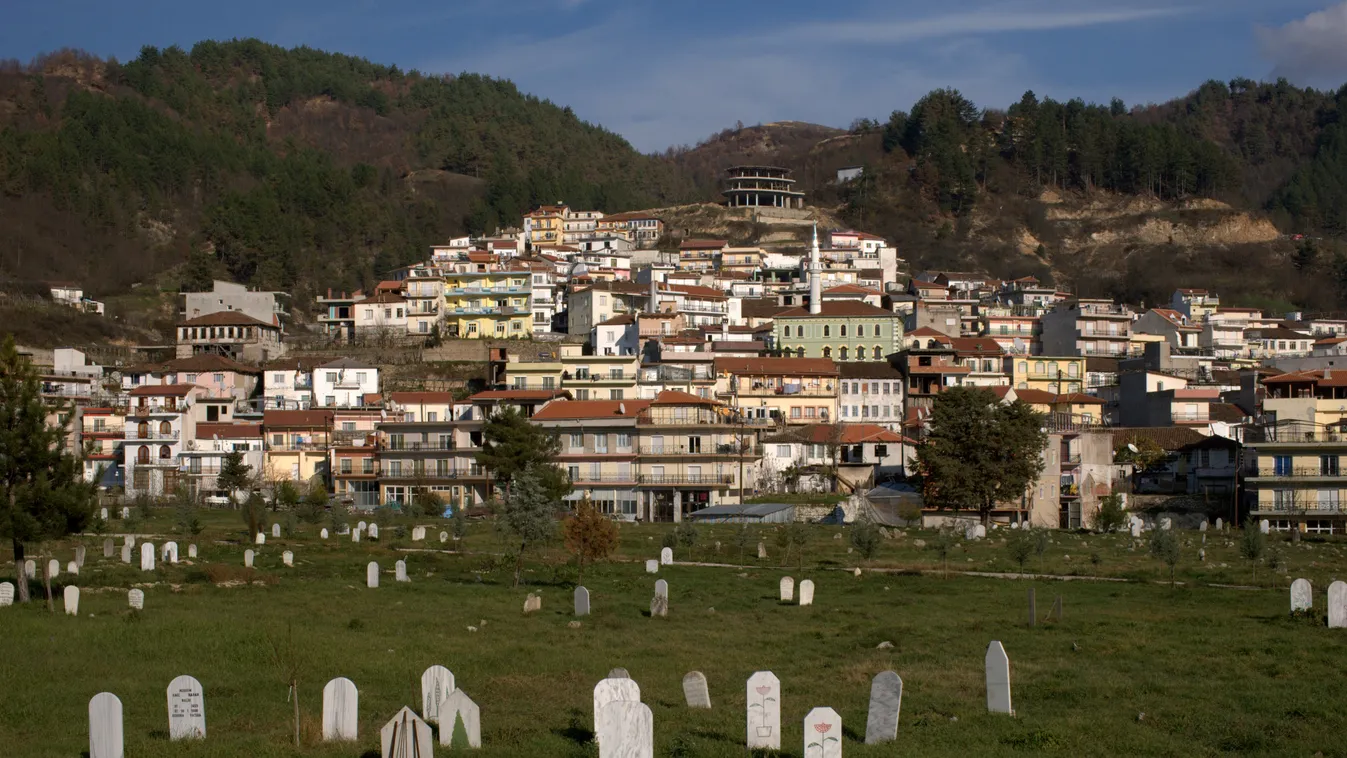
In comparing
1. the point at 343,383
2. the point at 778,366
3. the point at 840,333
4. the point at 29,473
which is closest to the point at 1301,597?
the point at 29,473

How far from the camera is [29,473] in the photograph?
99.3ft

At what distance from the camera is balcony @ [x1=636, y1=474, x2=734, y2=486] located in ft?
220

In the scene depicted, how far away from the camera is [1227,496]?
207 ft

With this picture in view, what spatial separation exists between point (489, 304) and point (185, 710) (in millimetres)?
85477

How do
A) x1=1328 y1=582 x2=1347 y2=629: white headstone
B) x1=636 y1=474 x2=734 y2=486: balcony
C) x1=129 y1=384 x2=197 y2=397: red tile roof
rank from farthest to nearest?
x1=129 y1=384 x2=197 y2=397: red tile roof, x1=636 y1=474 x2=734 y2=486: balcony, x1=1328 y1=582 x2=1347 y2=629: white headstone

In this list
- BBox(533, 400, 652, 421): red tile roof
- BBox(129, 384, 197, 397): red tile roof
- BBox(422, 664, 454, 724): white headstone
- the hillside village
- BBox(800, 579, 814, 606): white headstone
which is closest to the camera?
BBox(422, 664, 454, 724): white headstone

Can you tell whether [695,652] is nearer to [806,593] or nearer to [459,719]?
[806,593]

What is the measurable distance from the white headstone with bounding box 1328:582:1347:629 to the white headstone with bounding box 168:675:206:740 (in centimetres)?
1917

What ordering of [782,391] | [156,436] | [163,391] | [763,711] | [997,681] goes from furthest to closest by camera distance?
[782,391]
[163,391]
[156,436]
[997,681]
[763,711]

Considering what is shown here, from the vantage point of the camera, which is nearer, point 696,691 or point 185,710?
point 185,710

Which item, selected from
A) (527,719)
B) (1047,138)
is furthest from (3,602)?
(1047,138)

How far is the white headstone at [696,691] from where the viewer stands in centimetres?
1905

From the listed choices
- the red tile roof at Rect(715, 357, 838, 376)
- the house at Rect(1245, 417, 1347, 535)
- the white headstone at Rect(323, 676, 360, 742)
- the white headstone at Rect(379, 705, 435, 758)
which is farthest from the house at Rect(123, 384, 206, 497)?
the white headstone at Rect(379, 705, 435, 758)

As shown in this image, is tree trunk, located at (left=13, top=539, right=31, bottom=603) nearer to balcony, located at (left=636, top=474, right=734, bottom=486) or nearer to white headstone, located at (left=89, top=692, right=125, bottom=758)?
white headstone, located at (left=89, top=692, right=125, bottom=758)
